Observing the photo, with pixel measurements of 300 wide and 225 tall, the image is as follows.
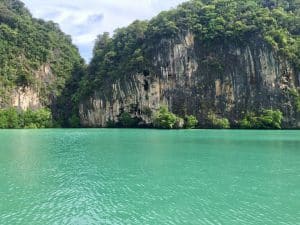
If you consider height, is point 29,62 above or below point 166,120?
above

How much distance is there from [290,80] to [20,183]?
61736 millimetres

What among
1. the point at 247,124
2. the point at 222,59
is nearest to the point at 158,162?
the point at 247,124

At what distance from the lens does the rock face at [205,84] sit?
71062mm

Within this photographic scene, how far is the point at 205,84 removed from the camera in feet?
245

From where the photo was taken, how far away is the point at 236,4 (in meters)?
81.2

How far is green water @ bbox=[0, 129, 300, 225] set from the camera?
13.7 meters

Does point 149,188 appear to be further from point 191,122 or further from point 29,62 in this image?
point 29,62

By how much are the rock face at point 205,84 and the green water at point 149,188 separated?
42220 mm

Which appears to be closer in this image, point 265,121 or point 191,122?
point 265,121

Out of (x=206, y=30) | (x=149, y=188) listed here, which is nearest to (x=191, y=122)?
(x=206, y=30)

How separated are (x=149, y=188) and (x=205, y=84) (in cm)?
5832

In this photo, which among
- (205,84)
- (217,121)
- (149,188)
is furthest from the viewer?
(205,84)

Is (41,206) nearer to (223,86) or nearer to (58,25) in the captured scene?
(223,86)

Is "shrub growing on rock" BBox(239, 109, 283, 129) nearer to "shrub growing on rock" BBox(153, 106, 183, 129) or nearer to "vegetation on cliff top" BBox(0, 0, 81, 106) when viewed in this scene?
"shrub growing on rock" BBox(153, 106, 183, 129)
